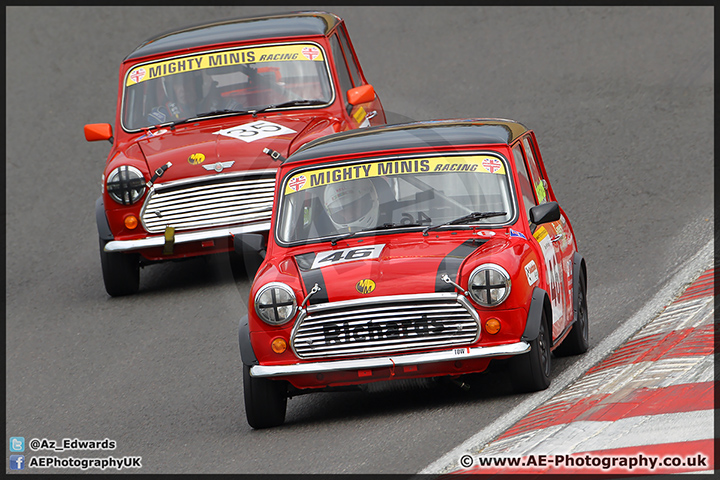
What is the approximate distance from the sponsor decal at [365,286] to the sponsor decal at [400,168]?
1058 millimetres

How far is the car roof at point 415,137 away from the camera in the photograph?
7.97m

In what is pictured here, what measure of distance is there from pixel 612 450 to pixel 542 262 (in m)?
1.98

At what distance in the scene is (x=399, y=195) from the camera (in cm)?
783

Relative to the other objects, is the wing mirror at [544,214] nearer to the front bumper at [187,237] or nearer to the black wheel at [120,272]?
the front bumper at [187,237]

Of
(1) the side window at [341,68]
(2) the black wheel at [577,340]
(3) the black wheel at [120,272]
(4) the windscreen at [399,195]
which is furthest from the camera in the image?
(1) the side window at [341,68]

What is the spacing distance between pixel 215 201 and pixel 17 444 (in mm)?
3841

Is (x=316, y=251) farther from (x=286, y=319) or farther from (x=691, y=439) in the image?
(x=691, y=439)

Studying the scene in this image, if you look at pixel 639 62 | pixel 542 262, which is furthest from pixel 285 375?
pixel 639 62

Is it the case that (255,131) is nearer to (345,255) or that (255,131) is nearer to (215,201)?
(215,201)

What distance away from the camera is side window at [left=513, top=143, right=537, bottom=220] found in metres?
7.87

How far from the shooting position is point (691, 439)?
573cm

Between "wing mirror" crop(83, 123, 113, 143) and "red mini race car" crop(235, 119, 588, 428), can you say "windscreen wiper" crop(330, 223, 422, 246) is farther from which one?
"wing mirror" crop(83, 123, 113, 143)

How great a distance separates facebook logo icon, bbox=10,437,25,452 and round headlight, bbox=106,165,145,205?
3.74 metres

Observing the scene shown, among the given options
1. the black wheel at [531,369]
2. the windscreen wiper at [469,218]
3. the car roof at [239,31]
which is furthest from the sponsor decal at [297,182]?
the car roof at [239,31]
